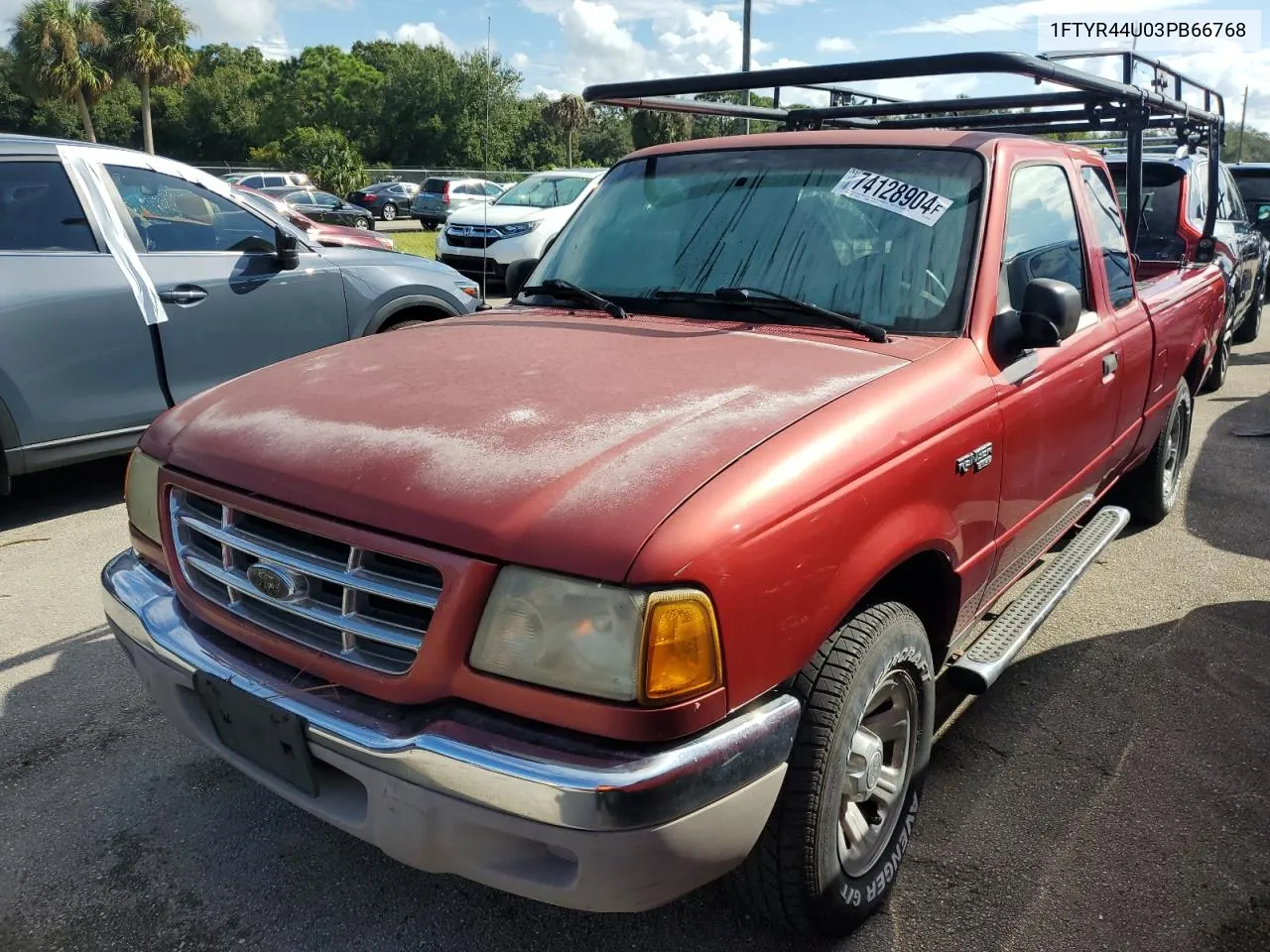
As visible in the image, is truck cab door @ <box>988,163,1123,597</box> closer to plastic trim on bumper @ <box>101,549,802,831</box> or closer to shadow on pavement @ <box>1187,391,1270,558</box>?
plastic trim on bumper @ <box>101,549,802,831</box>

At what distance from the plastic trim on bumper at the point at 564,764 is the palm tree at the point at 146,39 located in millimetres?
50923


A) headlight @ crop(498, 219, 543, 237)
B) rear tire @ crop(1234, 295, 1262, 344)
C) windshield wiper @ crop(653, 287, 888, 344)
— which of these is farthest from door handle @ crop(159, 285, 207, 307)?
rear tire @ crop(1234, 295, 1262, 344)

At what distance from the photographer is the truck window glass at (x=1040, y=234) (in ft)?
9.63

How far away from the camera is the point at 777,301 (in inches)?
111

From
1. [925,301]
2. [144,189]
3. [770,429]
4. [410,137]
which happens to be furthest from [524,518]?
[410,137]

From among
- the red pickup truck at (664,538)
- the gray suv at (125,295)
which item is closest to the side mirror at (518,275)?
the red pickup truck at (664,538)

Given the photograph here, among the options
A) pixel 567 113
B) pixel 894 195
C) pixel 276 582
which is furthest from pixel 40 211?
pixel 567 113

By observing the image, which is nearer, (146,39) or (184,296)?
(184,296)

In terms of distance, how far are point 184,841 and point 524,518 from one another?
1574 millimetres

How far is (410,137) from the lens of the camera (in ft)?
224

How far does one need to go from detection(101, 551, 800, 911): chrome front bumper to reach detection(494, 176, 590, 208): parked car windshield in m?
13.0

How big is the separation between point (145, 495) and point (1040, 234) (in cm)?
275

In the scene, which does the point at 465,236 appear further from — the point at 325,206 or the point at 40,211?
the point at 325,206

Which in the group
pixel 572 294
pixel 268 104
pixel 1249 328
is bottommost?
pixel 1249 328
